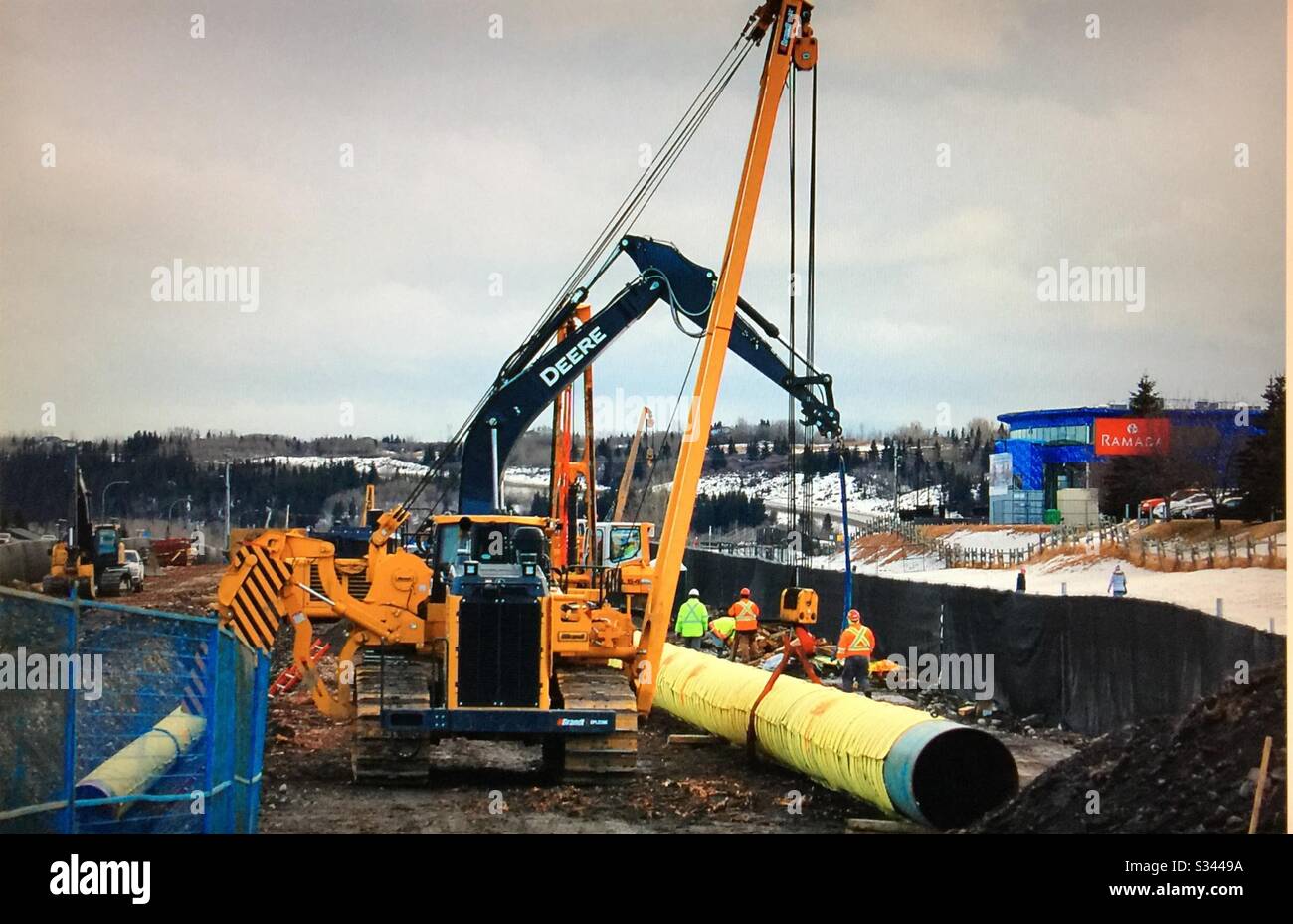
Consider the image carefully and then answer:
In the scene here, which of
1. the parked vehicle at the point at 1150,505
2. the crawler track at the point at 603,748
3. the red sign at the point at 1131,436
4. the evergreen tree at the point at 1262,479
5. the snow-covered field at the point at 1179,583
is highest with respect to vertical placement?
the red sign at the point at 1131,436

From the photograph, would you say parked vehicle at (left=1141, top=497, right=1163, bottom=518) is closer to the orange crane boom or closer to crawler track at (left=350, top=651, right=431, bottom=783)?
the orange crane boom

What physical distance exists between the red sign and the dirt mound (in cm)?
2270

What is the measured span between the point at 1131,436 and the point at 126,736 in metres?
29.2

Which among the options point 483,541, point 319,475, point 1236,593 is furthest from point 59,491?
point 1236,593

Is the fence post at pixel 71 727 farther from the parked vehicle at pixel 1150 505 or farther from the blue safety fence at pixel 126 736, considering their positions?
the parked vehicle at pixel 1150 505

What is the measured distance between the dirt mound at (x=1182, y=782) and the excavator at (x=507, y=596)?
152 inches

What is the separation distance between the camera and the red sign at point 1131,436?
3578cm

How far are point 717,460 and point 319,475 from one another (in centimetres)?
3507

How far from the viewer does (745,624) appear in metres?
23.1

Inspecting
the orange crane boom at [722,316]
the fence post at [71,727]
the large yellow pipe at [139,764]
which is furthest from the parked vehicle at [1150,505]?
the fence post at [71,727]

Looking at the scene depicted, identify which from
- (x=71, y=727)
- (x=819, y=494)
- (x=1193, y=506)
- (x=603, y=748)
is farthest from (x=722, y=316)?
(x=819, y=494)

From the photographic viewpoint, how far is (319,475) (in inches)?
1241

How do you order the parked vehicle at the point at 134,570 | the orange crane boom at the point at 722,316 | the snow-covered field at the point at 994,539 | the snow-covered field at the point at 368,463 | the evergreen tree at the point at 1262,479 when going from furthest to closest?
the snow-covered field at the point at 994,539 < the parked vehicle at the point at 134,570 < the evergreen tree at the point at 1262,479 < the snow-covered field at the point at 368,463 < the orange crane boom at the point at 722,316

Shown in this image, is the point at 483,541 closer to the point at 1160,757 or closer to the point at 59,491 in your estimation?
the point at 1160,757
